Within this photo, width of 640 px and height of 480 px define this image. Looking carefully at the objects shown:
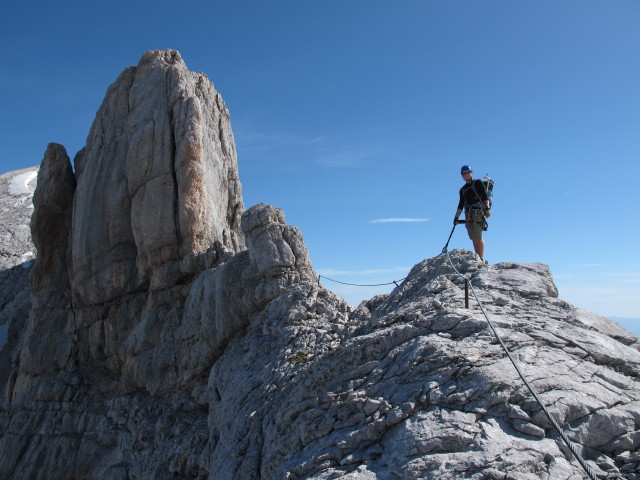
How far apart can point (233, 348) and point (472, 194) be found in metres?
9.44

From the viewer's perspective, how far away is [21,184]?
5788cm

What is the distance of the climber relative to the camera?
1535 centimetres

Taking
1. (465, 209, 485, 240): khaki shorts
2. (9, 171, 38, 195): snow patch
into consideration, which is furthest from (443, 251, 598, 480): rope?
(9, 171, 38, 195): snow patch

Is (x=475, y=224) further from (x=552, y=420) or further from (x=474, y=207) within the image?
(x=552, y=420)

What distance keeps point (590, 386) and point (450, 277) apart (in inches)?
198

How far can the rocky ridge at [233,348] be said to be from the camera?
8.23 m

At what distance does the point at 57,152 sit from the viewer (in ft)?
105

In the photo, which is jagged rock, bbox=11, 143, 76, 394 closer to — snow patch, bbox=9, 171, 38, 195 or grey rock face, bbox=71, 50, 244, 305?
grey rock face, bbox=71, 50, 244, 305

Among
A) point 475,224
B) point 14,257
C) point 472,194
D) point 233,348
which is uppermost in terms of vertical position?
point 14,257

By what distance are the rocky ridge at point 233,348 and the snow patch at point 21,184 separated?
52.2 ft

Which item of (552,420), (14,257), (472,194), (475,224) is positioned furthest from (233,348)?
(14,257)

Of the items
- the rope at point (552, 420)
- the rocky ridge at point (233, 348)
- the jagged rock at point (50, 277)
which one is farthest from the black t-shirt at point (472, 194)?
the jagged rock at point (50, 277)

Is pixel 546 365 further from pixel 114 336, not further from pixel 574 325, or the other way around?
pixel 114 336

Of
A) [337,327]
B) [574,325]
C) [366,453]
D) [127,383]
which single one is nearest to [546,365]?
[574,325]
